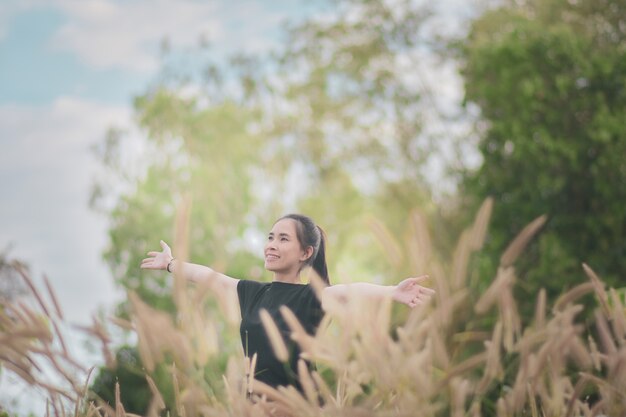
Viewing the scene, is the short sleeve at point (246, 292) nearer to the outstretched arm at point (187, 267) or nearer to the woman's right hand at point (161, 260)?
the outstretched arm at point (187, 267)

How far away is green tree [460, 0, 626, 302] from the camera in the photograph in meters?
15.2

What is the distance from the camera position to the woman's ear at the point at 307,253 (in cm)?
405

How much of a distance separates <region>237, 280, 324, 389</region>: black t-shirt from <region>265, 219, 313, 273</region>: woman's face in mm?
110

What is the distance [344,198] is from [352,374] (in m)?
23.0

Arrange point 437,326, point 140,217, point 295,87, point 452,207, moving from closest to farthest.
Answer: point 437,326 < point 452,207 < point 140,217 < point 295,87

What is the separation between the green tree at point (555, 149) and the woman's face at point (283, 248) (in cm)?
1143

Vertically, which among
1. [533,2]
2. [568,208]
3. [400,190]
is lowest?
[568,208]

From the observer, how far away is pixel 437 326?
2420mm

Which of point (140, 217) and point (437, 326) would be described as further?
point (140, 217)

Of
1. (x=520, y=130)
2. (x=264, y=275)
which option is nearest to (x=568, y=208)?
(x=520, y=130)

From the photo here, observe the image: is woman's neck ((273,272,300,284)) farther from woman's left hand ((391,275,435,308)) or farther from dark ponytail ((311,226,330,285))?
woman's left hand ((391,275,435,308))

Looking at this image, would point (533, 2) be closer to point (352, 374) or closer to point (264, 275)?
point (264, 275)

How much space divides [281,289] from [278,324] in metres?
0.31

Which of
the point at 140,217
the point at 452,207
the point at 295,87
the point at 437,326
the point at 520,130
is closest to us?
the point at 437,326
